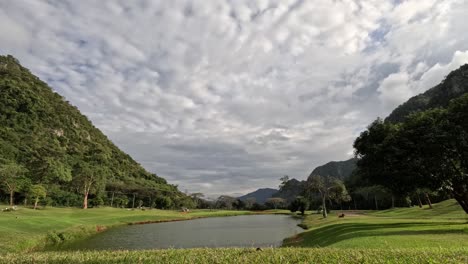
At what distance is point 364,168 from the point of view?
32.6 meters

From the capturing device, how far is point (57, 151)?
113875 mm

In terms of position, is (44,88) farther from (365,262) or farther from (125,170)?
(365,262)

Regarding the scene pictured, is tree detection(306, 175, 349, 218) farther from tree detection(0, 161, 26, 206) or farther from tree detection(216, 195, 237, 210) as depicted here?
tree detection(216, 195, 237, 210)

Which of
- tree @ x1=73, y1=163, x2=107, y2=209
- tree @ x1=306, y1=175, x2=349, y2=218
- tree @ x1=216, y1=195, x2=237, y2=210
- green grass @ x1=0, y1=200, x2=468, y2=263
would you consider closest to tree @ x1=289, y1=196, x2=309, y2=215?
tree @ x1=306, y1=175, x2=349, y2=218

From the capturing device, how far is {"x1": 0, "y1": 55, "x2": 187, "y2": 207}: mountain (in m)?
86.5

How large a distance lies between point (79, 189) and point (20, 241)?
68.2 m

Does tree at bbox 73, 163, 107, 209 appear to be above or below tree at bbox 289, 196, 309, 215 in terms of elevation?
above

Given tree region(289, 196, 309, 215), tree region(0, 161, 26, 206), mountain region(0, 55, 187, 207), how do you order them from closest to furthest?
tree region(0, 161, 26, 206)
mountain region(0, 55, 187, 207)
tree region(289, 196, 309, 215)

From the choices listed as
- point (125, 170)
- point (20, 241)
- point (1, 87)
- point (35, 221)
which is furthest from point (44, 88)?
point (20, 241)

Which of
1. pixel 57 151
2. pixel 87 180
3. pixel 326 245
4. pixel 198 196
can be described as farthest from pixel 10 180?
pixel 198 196

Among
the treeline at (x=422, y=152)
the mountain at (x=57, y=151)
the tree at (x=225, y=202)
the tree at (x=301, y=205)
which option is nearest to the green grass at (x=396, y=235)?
the treeline at (x=422, y=152)

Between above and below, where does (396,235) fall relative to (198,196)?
below

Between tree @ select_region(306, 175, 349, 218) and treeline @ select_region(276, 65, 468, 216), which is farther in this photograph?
tree @ select_region(306, 175, 349, 218)

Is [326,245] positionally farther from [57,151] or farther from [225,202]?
[225,202]
